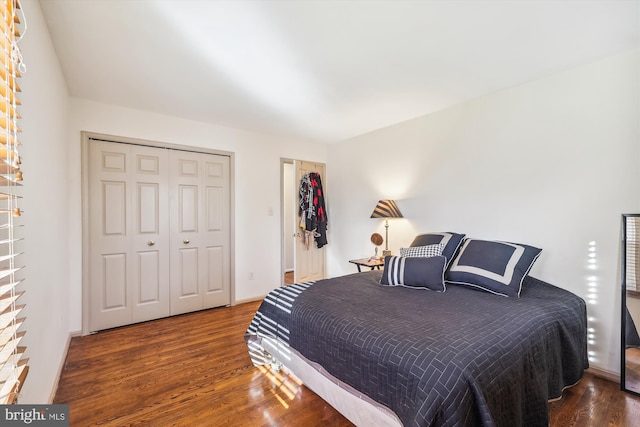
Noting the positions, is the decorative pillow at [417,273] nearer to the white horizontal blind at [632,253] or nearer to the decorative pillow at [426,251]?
the decorative pillow at [426,251]

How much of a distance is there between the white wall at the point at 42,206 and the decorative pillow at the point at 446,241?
2.76 meters

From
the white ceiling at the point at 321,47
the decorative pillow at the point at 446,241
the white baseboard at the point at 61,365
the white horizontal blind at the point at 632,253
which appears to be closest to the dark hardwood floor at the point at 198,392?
the white baseboard at the point at 61,365

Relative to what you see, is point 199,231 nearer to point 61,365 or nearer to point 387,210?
point 61,365

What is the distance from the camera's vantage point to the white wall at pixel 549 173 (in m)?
2.08

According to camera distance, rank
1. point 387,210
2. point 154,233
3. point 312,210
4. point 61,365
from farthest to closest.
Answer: point 312,210 → point 387,210 → point 154,233 → point 61,365

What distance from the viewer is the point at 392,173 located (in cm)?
369

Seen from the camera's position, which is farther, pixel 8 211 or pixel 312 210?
pixel 312 210

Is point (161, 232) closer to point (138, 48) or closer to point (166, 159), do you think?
point (166, 159)

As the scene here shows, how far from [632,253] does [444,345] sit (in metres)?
1.79

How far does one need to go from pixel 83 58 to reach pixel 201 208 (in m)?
1.82

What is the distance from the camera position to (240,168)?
3857mm

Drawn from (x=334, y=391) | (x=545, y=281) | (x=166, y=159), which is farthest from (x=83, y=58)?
(x=545, y=281)

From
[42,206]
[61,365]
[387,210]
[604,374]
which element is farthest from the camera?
[387,210]

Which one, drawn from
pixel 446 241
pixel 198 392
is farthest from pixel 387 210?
pixel 198 392
